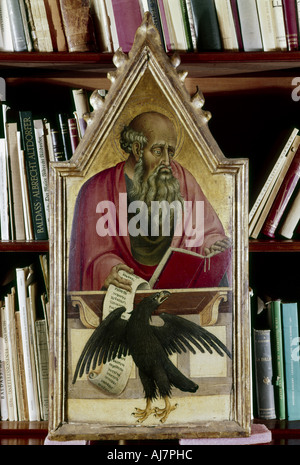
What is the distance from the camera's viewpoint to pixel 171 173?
120cm

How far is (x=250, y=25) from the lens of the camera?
3.92 feet

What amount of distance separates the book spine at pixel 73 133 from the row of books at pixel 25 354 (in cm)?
30

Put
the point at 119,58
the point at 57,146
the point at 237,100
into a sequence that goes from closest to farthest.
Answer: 1. the point at 119,58
2. the point at 57,146
3. the point at 237,100

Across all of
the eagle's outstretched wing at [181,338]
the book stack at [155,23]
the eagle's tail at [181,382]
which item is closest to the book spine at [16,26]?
the book stack at [155,23]

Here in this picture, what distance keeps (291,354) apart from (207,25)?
86 cm

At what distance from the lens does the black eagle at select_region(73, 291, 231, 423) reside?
119 centimetres

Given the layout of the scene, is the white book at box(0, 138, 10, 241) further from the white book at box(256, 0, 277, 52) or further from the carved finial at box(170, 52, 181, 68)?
the white book at box(256, 0, 277, 52)

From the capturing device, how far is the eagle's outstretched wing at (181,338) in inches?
47.6

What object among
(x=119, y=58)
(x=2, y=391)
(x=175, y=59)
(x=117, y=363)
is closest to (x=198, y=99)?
(x=175, y=59)

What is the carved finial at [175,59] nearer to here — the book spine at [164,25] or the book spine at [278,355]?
the book spine at [164,25]

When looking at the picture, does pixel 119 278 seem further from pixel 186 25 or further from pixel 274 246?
pixel 186 25

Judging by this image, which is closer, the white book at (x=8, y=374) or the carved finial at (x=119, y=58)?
the carved finial at (x=119, y=58)
